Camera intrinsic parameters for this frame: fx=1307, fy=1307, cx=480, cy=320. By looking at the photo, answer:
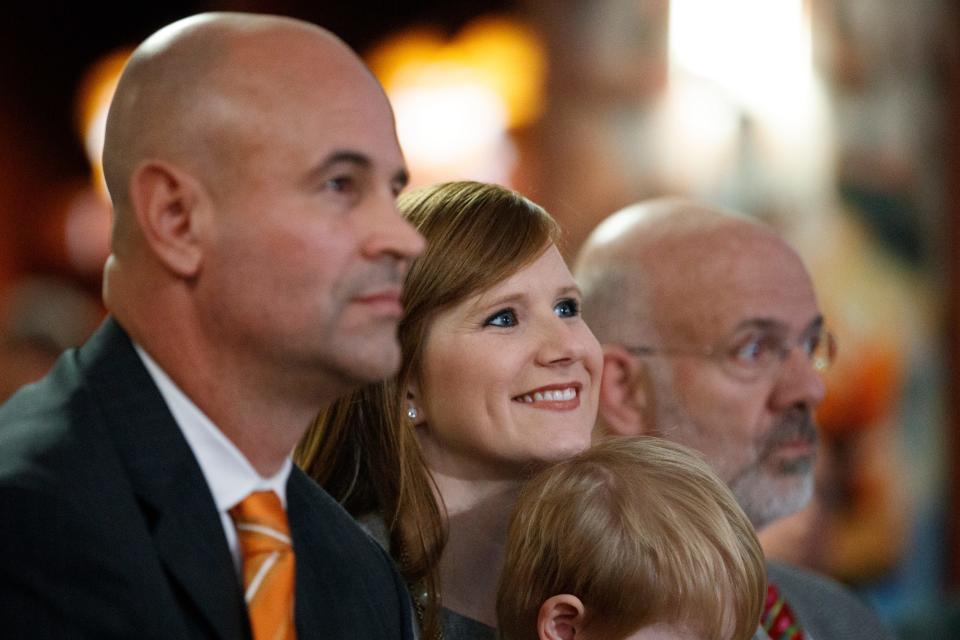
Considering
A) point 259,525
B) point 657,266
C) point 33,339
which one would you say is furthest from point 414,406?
point 33,339

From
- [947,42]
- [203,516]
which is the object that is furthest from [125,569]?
[947,42]

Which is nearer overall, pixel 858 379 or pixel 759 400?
pixel 759 400

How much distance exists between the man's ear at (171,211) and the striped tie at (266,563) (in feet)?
0.84

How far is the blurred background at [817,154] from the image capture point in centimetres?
622

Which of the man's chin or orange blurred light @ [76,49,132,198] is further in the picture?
orange blurred light @ [76,49,132,198]

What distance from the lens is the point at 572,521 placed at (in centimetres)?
171

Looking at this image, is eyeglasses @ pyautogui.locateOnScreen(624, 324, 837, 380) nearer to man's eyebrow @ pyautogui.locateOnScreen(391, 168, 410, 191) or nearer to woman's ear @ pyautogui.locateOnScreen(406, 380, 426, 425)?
woman's ear @ pyautogui.locateOnScreen(406, 380, 426, 425)

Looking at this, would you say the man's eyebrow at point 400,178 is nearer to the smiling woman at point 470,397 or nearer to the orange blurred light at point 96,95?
the smiling woman at point 470,397

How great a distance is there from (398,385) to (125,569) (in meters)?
0.70

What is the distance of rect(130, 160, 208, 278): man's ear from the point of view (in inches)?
50.1

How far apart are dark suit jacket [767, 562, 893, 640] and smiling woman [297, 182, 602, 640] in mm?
824

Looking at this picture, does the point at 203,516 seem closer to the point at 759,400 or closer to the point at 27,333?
the point at 759,400

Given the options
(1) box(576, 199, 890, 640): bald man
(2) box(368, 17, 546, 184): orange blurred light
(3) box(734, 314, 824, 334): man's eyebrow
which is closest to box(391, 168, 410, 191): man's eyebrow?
(1) box(576, 199, 890, 640): bald man

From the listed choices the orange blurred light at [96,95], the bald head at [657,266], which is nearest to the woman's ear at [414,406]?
the bald head at [657,266]
